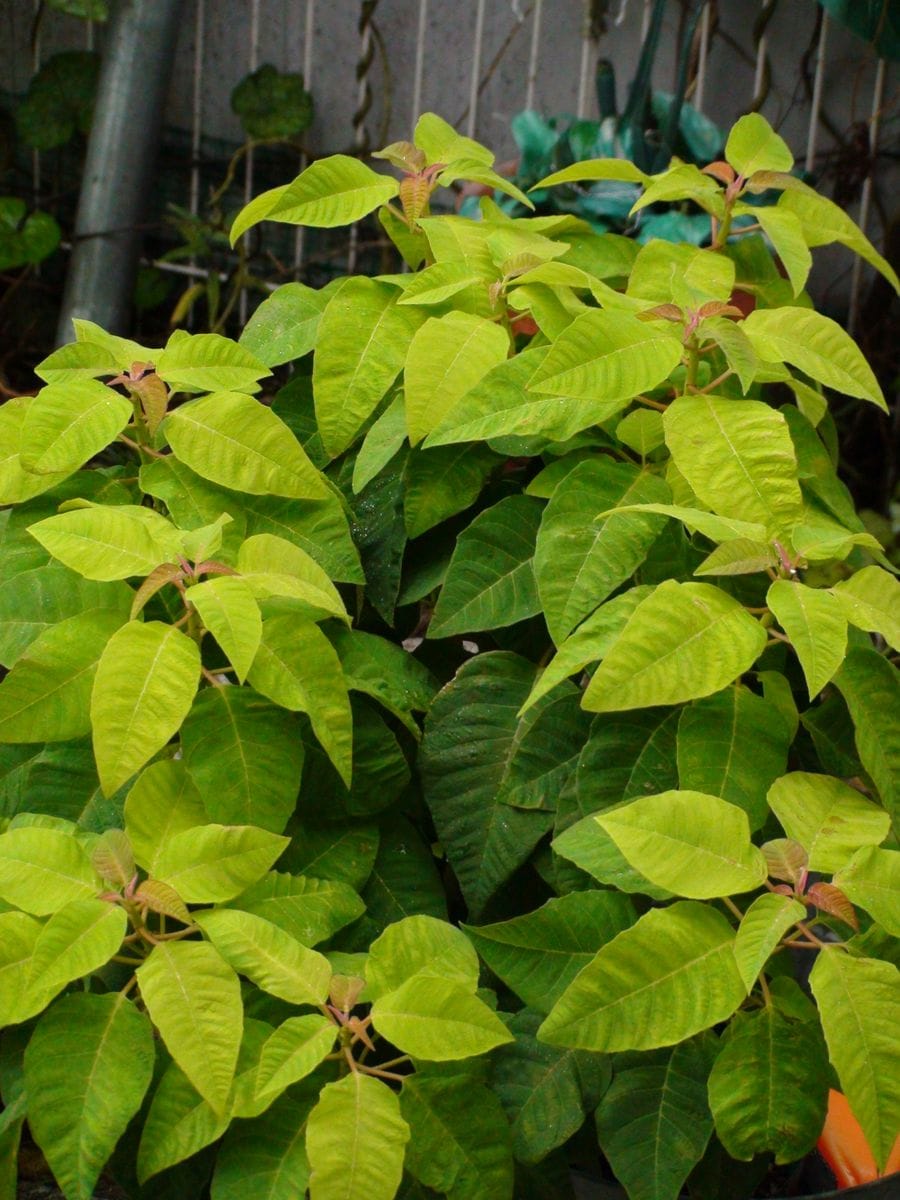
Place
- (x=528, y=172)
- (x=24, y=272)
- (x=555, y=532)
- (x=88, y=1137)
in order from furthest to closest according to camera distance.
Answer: (x=24, y=272) < (x=528, y=172) < (x=555, y=532) < (x=88, y=1137)

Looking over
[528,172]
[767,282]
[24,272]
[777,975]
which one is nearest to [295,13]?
[24,272]

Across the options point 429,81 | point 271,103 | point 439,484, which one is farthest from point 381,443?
point 429,81

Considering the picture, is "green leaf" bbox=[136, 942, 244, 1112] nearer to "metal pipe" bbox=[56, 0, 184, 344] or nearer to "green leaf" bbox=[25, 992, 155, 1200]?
"green leaf" bbox=[25, 992, 155, 1200]

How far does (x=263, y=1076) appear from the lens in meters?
0.56

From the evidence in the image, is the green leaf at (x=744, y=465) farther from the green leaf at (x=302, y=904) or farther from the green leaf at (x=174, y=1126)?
the green leaf at (x=174, y=1126)

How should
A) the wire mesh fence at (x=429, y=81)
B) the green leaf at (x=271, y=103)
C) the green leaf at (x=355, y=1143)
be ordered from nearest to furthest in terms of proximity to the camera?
the green leaf at (x=355, y=1143) < the wire mesh fence at (x=429, y=81) < the green leaf at (x=271, y=103)

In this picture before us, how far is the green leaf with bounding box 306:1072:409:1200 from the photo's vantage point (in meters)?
0.54

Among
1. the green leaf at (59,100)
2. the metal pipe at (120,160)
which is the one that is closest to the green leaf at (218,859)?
the metal pipe at (120,160)

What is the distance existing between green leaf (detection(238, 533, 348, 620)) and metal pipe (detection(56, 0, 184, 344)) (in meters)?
1.69

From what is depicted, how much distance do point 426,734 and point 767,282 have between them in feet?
1.40

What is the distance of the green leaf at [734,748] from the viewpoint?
628 millimetres

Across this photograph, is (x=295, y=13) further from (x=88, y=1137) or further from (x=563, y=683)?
(x=88, y=1137)

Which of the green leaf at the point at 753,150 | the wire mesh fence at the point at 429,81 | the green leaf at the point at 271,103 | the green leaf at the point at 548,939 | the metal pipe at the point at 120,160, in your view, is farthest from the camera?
the green leaf at the point at 271,103

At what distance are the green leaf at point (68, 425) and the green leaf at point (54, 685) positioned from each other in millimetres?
93
